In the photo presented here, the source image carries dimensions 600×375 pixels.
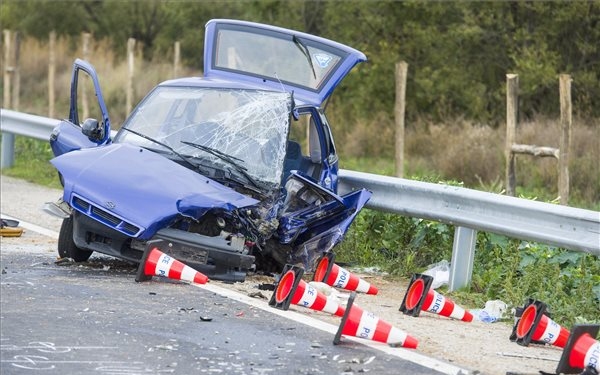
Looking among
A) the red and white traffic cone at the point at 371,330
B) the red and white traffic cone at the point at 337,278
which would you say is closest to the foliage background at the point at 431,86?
the red and white traffic cone at the point at 337,278

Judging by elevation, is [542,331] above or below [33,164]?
below

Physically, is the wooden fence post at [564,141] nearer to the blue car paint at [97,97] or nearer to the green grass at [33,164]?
the green grass at [33,164]

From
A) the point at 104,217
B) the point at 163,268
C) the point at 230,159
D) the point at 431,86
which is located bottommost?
the point at 163,268

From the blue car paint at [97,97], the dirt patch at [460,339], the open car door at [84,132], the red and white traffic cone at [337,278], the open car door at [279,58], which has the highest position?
the open car door at [279,58]

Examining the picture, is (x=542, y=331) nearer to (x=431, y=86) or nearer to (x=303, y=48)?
(x=303, y=48)

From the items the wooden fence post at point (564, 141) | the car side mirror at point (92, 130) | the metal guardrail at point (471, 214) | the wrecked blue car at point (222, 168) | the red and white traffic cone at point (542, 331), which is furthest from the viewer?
the wooden fence post at point (564, 141)

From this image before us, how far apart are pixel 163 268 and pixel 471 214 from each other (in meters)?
2.44

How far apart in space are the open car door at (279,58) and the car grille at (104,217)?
7.22ft

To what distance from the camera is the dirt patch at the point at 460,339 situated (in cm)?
785

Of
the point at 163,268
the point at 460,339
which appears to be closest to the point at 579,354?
the point at 460,339

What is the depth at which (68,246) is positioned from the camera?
1094 centimetres

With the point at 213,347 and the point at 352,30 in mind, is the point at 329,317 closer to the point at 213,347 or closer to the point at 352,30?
the point at 213,347

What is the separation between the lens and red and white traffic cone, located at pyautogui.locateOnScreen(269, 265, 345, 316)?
9.11 metres

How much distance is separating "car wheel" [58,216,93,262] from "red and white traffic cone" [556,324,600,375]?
4.62 m
